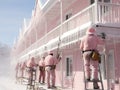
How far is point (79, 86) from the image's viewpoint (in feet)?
61.3

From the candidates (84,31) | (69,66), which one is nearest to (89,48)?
(84,31)

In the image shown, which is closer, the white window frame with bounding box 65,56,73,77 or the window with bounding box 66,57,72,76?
the white window frame with bounding box 65,56,73,77

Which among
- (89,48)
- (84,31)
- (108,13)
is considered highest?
(108,13)

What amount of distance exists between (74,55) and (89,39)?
9.97 meters

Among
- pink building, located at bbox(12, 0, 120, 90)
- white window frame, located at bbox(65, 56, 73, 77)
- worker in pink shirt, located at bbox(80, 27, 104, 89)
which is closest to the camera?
worker in pink shirt, located at bbox(80, 27, 104, 89)

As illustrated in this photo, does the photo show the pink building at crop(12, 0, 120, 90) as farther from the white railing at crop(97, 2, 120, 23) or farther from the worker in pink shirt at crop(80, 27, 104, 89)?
the worker in pink shirt at crop(80, 27, 104, 89)

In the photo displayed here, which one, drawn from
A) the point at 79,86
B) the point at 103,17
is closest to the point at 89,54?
the point at 103,17

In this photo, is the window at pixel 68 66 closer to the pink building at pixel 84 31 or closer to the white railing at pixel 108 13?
the pink building at pixel 84 31

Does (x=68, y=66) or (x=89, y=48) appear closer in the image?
(x=89, y=48)

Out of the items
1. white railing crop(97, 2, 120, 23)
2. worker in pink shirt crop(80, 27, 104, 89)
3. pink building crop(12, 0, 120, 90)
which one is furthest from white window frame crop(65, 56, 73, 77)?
worker in pink shirt crop(80, 27, 104, 89)

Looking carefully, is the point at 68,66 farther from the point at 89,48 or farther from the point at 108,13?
the point at 89,48

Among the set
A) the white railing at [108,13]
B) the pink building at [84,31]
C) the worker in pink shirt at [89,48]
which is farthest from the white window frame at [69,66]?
the worker in pink shirt at [89,48]

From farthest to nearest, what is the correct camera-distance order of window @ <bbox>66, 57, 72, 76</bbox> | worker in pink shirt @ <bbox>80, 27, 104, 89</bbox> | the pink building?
window @ <bbox>66, 57, 72, 76</bbox> → the pink building → worker in pink shirt @ <bbox>80, 27, 104, 89</bbox>

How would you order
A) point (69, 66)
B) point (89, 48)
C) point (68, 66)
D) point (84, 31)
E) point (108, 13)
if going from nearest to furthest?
1. point (89, 48)
2. point (108, 13)
3. point (84, 31)
4. point (69, 66)
5. point (68, 66)
